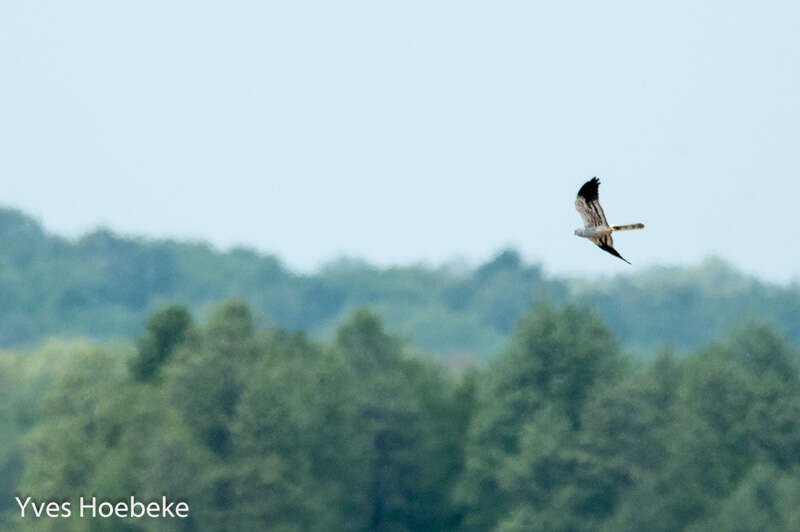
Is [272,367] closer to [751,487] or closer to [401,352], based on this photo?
[401,352]

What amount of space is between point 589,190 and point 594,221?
0.40 m

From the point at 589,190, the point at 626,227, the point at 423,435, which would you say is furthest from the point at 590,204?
the point at 423,435

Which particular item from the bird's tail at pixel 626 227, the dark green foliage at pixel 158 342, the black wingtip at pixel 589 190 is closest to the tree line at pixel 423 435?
the dark green foliage at pixel 158 342

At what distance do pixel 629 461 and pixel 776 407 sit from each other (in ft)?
17.5

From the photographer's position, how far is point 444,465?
7788 cm

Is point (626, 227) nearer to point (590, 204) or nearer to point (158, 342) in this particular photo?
point (590, 204)

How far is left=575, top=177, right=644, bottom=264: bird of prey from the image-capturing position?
56.7 feet

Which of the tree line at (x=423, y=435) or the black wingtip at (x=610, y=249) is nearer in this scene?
the black wingtip at (x=610, y=249)

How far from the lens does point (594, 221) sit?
17.7m

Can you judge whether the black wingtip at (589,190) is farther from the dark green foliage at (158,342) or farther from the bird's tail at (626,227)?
the dark green foliage at (158,342)

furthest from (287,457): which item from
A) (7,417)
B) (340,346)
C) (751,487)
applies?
(7,417)

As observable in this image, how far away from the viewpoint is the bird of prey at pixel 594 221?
56.7ft

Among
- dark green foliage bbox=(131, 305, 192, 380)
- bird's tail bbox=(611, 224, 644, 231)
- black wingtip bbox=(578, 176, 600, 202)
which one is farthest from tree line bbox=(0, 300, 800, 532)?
bird's tail bbox=(611, 224, 644, 231)

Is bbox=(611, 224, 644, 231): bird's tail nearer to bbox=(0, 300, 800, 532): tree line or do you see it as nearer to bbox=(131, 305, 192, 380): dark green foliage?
bbox=(0, 300, 800, 532): tree line
